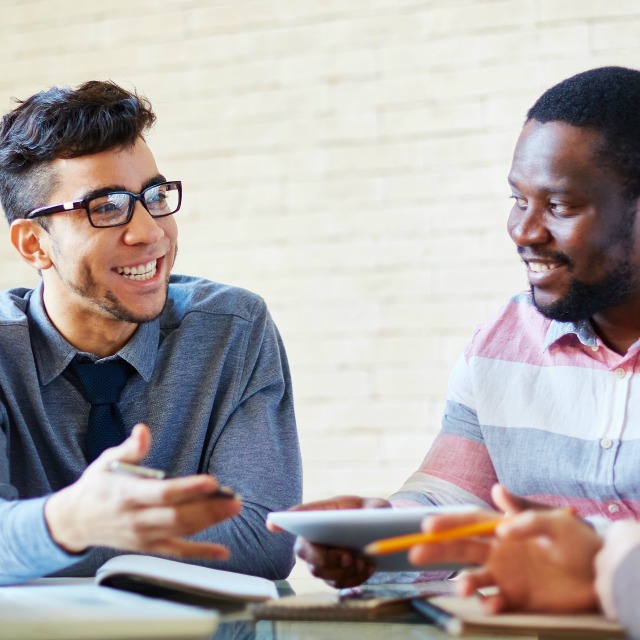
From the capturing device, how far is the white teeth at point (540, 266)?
5.42 ft

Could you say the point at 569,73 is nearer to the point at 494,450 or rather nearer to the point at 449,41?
the point at 449,41

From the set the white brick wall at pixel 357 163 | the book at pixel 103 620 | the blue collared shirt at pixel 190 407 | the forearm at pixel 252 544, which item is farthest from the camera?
the white brick wall at pixel 357 163

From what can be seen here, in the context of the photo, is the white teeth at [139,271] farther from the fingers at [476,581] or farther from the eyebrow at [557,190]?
the fingers at [476,581]

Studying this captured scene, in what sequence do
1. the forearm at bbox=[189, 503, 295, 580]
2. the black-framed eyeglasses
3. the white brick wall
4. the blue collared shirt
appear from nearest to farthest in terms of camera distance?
the forearm at bbox=[189, 503, 295, 580] < the blue collared shirt < the black-framed eyeglasses < the white brick wall

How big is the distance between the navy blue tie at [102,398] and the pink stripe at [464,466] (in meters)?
0.53

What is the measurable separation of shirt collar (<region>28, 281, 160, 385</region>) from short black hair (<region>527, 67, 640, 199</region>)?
0.79 metres

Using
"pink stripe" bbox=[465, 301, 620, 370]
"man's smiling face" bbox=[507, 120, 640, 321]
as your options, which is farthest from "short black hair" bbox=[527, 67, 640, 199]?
"pink stripe" bbox=[465, 301, 620, 370]

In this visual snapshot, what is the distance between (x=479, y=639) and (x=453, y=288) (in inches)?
80.2

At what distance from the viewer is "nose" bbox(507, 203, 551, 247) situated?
64.1 inches

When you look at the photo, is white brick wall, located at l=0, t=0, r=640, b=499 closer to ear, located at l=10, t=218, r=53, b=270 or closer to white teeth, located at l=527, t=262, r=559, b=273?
white teeth, located at l=527, t=262, r=559, b=273

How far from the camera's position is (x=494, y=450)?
1676 mm

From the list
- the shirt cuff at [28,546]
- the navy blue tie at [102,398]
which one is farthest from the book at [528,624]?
the navy blue tie at [102,398]

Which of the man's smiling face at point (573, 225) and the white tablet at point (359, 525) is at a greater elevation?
the man's smiling face at point (573, 225)

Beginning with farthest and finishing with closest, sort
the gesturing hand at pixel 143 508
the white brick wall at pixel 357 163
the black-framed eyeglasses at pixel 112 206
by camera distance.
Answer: the white brick wall at pixel 357 163
the black-framed eyeglasses at pixel 112 206
the gesturing hand at pixel 143 508
